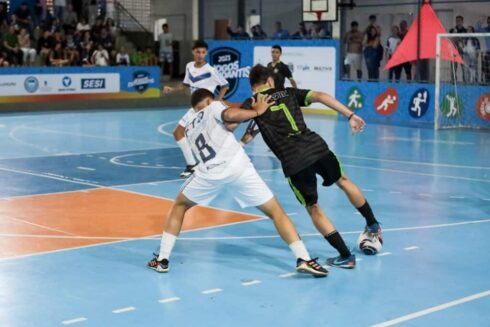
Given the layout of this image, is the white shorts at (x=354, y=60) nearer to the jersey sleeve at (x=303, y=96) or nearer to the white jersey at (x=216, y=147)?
the jersey sleeve at (x=303, y=96)

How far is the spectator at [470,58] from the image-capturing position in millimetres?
23047

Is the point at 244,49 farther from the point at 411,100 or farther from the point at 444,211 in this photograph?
the point at 444,211

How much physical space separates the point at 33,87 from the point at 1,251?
2050 cm

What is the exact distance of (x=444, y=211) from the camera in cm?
1110

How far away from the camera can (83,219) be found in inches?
419

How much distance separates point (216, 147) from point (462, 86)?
16426 millimetres

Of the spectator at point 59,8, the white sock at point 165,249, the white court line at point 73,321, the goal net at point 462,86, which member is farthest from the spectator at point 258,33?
the white court line at point 73,321

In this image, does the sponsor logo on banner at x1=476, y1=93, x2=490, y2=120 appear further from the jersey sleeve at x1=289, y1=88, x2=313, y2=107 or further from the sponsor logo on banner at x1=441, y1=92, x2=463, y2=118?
→ the jersey sleeve at x1=289, y1=88, x2=313, y2=107

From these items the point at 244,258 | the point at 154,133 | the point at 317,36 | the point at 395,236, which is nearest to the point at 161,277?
the point at 244,258

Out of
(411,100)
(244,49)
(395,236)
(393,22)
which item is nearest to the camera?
(395,236)

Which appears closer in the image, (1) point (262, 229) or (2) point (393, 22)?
(1) point (262, 229)

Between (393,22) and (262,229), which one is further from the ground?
(393,22)

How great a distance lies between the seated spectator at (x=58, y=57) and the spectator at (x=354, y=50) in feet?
32.8

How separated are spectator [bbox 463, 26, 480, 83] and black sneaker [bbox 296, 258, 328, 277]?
53.9ft
